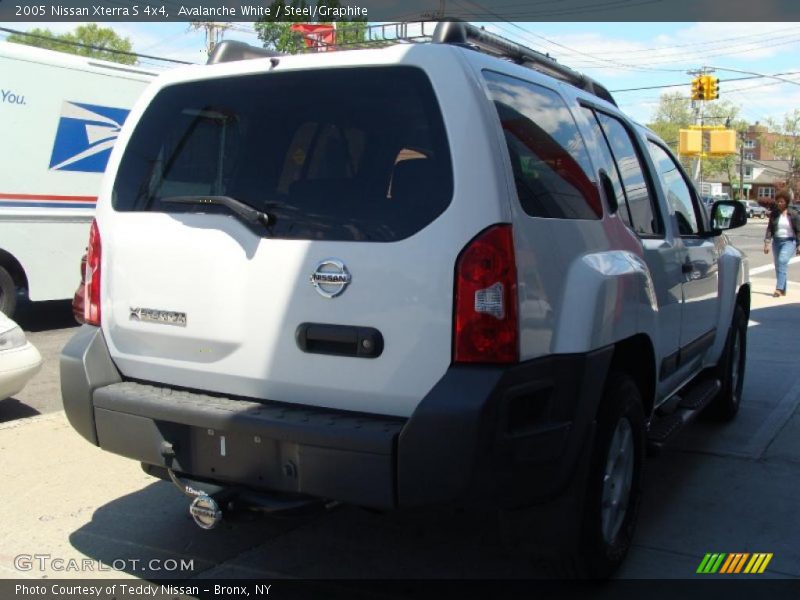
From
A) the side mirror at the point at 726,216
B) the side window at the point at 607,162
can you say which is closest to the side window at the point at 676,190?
the side mirror at the point at 726,216

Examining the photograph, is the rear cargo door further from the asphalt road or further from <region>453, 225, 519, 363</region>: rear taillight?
the asphalt road

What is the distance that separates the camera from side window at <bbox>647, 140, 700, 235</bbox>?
488 cm

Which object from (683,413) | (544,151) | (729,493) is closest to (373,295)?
(544,151)

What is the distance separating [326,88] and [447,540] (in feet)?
7.06

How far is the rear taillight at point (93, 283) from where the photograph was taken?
3.52 meters

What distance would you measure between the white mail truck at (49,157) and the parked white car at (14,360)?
148 inches

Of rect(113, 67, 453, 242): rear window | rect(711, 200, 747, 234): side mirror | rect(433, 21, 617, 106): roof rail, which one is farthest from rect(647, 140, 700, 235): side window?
rect(113, 67, 453, 242): rear window

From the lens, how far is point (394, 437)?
9.08 ft

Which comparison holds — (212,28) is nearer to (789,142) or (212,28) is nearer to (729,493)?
(729,493)

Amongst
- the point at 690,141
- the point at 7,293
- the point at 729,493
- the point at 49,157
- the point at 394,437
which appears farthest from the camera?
the point at 690,141

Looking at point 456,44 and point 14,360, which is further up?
point 456,44

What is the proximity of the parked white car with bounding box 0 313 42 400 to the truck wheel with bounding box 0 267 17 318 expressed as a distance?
12.0 ft

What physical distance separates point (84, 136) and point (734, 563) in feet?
28.5

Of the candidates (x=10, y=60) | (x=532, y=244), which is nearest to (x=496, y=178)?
(x=532, y=244)
